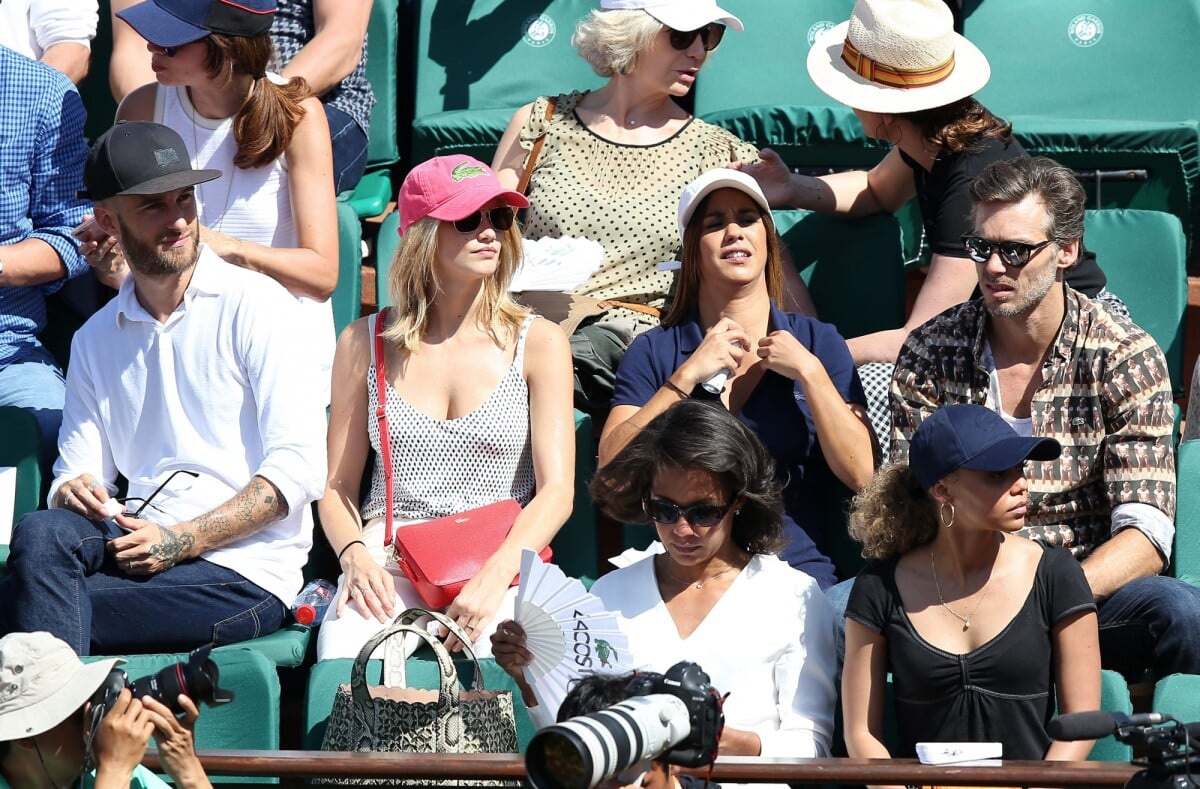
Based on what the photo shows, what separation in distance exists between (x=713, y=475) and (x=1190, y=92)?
2808 mm

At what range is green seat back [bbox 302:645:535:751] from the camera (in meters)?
3.33

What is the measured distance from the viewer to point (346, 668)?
338 cm

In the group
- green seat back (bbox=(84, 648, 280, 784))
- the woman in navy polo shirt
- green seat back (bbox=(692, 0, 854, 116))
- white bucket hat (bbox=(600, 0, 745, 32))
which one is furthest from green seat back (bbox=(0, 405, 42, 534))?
green seat back (bbox=(692, 0, 854, 116))

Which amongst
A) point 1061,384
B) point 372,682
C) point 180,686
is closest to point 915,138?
point 1061,384

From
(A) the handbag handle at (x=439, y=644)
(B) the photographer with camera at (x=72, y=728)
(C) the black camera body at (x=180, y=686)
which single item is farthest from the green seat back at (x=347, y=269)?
(C) the black camera body at (x=180, y=686)

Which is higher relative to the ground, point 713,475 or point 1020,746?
point 713,475

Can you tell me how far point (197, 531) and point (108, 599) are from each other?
8.8 inches

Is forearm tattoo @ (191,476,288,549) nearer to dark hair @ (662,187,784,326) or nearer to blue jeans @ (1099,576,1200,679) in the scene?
dark hair @ (662,187,784,326)

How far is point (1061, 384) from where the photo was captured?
3.58m

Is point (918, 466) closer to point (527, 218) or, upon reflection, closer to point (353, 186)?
point (527, 218)

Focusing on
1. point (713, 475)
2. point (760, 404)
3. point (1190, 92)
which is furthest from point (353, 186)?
point (1190, 92)

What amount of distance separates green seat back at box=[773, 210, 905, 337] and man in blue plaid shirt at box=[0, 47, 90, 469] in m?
1.84

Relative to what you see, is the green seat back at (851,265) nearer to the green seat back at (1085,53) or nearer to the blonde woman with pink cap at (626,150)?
the blonde woman with pink cap at (626,150)

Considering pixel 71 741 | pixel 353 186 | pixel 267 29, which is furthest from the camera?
pixel 353 186
